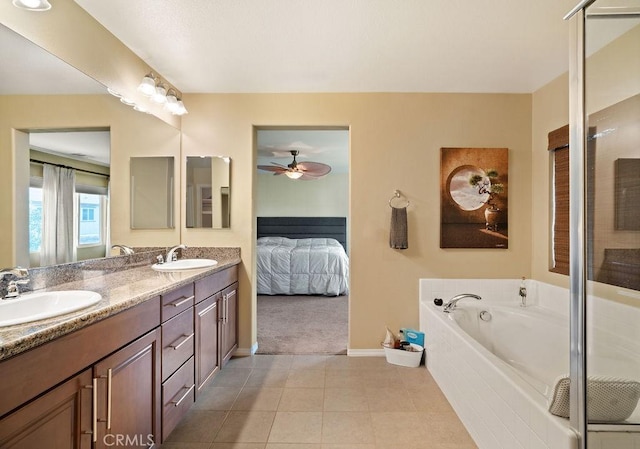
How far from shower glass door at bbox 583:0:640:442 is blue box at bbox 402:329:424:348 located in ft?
4.15

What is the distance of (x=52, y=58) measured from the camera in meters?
1.62

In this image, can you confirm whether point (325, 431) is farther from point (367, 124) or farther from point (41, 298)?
point (367, 124)

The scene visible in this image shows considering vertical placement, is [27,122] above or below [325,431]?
above

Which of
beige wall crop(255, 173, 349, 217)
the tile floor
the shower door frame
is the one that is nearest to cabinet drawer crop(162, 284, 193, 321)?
the tile floor

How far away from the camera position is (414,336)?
272 cm

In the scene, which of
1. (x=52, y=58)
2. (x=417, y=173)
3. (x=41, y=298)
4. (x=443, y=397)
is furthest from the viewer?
(x=417, y=173)

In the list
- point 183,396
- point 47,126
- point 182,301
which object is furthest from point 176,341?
point 47,126

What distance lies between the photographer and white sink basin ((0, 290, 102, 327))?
3.99 feet

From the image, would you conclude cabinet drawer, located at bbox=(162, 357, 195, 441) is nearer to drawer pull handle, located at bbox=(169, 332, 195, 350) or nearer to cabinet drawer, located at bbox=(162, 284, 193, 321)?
drawer pull handle, located at bbox=(169, 332, 195, 350)

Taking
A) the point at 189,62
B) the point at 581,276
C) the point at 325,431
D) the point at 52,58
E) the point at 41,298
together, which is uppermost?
the point at 189,62

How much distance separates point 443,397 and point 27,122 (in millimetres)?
2893

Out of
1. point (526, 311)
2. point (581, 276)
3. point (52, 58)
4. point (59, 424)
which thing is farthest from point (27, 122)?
point (526, 311)

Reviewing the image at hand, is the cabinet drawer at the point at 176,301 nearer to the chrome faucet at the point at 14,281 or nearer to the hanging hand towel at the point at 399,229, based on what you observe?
the chrome faucet at the point at 14,281

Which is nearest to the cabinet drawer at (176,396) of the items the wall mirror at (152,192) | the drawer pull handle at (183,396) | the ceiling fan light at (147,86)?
the drawer pull handle at (183,396)
